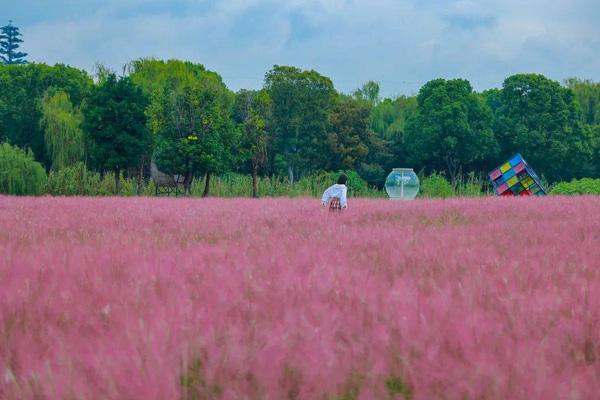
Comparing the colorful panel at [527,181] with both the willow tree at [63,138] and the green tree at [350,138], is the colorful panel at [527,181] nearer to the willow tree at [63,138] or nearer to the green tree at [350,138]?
the green tree at [350,138]

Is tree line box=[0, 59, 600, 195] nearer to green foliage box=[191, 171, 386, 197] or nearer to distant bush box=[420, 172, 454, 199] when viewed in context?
green foliage box=[191, 171, 386, 197]

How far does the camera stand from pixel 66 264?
15.9 ft

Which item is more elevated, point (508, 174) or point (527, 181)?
point (508, 174)

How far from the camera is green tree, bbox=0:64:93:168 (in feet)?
176

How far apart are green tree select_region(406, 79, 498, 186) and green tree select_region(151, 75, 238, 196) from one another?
21095mm

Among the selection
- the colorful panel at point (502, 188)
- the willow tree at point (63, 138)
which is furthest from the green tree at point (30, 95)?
the colorful panel at point (502, 188)

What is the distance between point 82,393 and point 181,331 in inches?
29.5

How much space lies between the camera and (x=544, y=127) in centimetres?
5497

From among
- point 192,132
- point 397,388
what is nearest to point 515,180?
point 192,132

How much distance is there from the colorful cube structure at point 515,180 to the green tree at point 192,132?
14.5m

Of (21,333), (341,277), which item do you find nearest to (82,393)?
(21,333)

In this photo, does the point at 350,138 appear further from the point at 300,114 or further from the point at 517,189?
the point at 517,189

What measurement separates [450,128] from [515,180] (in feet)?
62.1

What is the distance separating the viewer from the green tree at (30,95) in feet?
176
